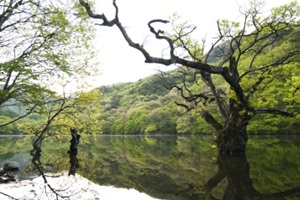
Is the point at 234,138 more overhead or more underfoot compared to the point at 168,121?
more underfoot

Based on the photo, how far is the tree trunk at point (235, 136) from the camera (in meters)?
22.7

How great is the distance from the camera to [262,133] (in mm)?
54656

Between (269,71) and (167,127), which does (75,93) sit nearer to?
(269,71)

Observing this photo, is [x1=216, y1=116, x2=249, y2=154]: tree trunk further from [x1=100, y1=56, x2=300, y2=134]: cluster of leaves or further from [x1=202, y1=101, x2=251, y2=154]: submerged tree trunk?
[x1=100, y1=56, x2=300, y2=134]: cluster of leaves

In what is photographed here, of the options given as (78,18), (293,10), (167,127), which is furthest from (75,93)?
(167,127)

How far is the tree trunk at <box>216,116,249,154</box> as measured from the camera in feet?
74.5

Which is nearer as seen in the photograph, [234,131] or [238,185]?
[238,185]

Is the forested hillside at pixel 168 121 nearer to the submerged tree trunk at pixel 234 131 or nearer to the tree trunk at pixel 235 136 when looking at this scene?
the submerged tree trunk at pixel 234 131

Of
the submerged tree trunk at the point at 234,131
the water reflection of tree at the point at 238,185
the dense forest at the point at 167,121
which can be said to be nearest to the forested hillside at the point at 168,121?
the dense forest at the point at 167,121

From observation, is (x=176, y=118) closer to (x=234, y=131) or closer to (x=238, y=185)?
(x=234, y=131)

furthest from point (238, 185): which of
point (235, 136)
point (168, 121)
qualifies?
point (168, 121)

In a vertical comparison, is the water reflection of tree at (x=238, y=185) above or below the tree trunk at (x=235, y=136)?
below

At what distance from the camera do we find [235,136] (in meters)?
23.0

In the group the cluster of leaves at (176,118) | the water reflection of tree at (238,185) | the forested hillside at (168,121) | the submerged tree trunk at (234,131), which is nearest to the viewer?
the water reflection of tree at (238,185)
